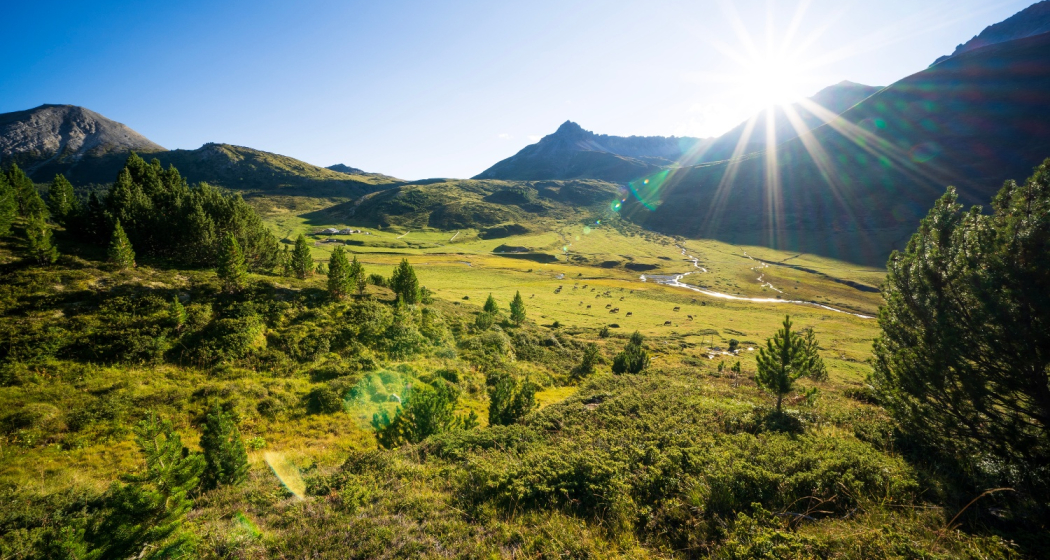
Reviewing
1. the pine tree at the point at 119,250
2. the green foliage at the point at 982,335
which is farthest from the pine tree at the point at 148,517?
the pine tree at the point at 119,250

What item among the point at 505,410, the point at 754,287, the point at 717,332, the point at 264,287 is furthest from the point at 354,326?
the point at 754,287

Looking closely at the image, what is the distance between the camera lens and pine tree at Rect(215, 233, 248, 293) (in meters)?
25.2

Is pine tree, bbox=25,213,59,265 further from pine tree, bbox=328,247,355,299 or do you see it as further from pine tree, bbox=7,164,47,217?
pine tree, bbox=328,247,355,299

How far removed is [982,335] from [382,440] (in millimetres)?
21588

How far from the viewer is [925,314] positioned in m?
10.8

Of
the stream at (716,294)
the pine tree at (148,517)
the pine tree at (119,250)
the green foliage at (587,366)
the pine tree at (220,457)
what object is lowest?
the stream at (716,294)

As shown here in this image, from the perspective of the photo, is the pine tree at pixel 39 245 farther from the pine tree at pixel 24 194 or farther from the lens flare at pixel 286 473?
the lens flare at pixel 286 473

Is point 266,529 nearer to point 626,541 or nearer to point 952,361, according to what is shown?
point 626,541

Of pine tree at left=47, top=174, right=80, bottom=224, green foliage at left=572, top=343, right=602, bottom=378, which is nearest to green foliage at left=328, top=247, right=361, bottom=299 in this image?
pine tree at left=47, top=174, right=80, bottom=224

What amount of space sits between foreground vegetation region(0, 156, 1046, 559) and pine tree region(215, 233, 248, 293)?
17 centimetres

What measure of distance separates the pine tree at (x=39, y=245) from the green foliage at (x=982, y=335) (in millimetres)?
44087

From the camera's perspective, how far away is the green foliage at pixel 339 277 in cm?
3086

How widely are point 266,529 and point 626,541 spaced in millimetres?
9127

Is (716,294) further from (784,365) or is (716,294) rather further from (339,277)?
(339,277)
